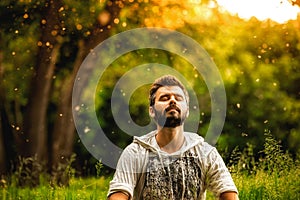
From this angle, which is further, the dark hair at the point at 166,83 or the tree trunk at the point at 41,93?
the tree trunk at the point at 41,93

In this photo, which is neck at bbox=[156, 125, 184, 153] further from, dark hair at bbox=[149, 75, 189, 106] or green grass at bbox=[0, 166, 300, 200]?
green grass at bbox=[0, 166, 300, 200]

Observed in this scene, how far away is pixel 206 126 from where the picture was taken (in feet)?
46.0

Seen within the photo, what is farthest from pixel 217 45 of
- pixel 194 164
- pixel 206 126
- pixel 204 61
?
pixel 194 164

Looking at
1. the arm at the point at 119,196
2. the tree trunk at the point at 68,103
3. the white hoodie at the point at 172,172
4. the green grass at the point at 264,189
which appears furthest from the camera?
the tree trunk at the point at 68,103

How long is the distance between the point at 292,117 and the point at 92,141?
13.1ft

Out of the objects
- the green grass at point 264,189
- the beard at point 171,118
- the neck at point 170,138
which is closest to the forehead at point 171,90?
the beard at point 171,118

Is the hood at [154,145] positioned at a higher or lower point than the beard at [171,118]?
lower

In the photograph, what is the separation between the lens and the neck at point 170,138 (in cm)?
461

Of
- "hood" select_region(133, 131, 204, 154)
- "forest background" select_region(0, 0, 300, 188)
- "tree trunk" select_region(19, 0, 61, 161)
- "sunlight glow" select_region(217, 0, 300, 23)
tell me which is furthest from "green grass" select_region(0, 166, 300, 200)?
"tree trunk" select_region(19, 0, 61, 161)

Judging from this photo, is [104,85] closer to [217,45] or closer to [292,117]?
[217,45]

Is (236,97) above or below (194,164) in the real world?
above

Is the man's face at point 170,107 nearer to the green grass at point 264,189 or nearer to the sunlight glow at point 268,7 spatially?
the green grass at point 264,189

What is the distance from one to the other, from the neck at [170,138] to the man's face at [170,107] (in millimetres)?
36

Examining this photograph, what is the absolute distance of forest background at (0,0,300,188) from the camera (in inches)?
441
